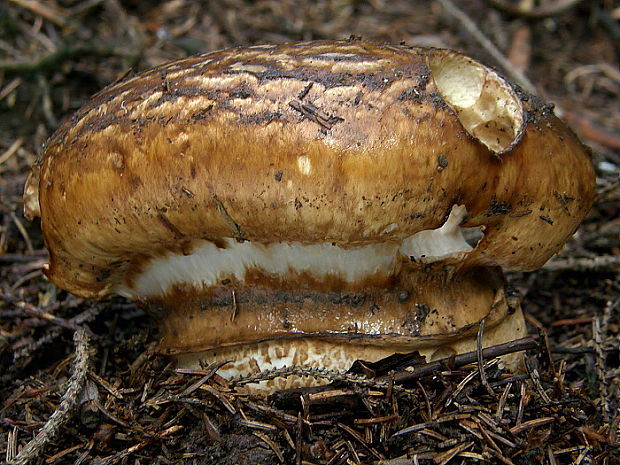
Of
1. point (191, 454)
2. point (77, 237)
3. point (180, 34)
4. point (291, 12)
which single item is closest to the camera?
point (191, 454)

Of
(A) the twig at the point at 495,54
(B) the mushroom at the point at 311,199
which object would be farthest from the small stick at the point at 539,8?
(B) the mushroom at the point at 311,199

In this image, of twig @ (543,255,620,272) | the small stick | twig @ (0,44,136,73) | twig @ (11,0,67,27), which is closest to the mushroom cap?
twig @ (543,255,620,272)

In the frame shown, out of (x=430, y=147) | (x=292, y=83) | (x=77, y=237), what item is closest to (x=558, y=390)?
(x=430, y=147)

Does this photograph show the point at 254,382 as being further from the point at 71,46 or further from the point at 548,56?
the point at 548,56

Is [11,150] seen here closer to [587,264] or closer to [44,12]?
[44,12]

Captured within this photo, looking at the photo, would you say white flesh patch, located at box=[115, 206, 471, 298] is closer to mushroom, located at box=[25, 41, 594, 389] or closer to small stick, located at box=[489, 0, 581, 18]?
mushroom, located at box=[25, 41, 594, 389]
